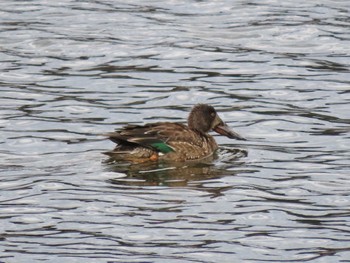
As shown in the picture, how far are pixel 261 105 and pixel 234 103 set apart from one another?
37cm

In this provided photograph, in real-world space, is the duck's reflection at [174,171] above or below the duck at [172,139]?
below

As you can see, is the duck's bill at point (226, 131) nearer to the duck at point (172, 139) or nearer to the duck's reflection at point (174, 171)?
the duck at point (172, 139)

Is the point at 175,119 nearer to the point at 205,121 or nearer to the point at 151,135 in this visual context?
the point at 205,121

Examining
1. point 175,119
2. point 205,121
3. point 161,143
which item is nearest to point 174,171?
point 161,143

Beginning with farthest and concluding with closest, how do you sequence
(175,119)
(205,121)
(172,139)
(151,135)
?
(175,119) < (205,121) < (172,139) < (151,135)

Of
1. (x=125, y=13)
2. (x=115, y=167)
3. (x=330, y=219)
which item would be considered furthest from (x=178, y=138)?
(x=125, y=13)

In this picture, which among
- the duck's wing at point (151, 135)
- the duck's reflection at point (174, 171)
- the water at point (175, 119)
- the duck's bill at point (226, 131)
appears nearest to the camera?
the water at point (175, 119)

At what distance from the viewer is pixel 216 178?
1509 centimetres

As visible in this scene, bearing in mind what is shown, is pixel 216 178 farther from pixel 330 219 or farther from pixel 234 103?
pixel 234 103

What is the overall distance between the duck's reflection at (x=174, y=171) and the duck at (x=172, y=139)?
10 cm

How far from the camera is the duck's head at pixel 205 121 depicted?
16.8m

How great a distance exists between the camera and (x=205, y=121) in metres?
16.9

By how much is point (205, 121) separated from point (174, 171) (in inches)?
54.8

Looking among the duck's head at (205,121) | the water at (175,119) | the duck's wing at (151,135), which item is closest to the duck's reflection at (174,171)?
the water at (175,119)
